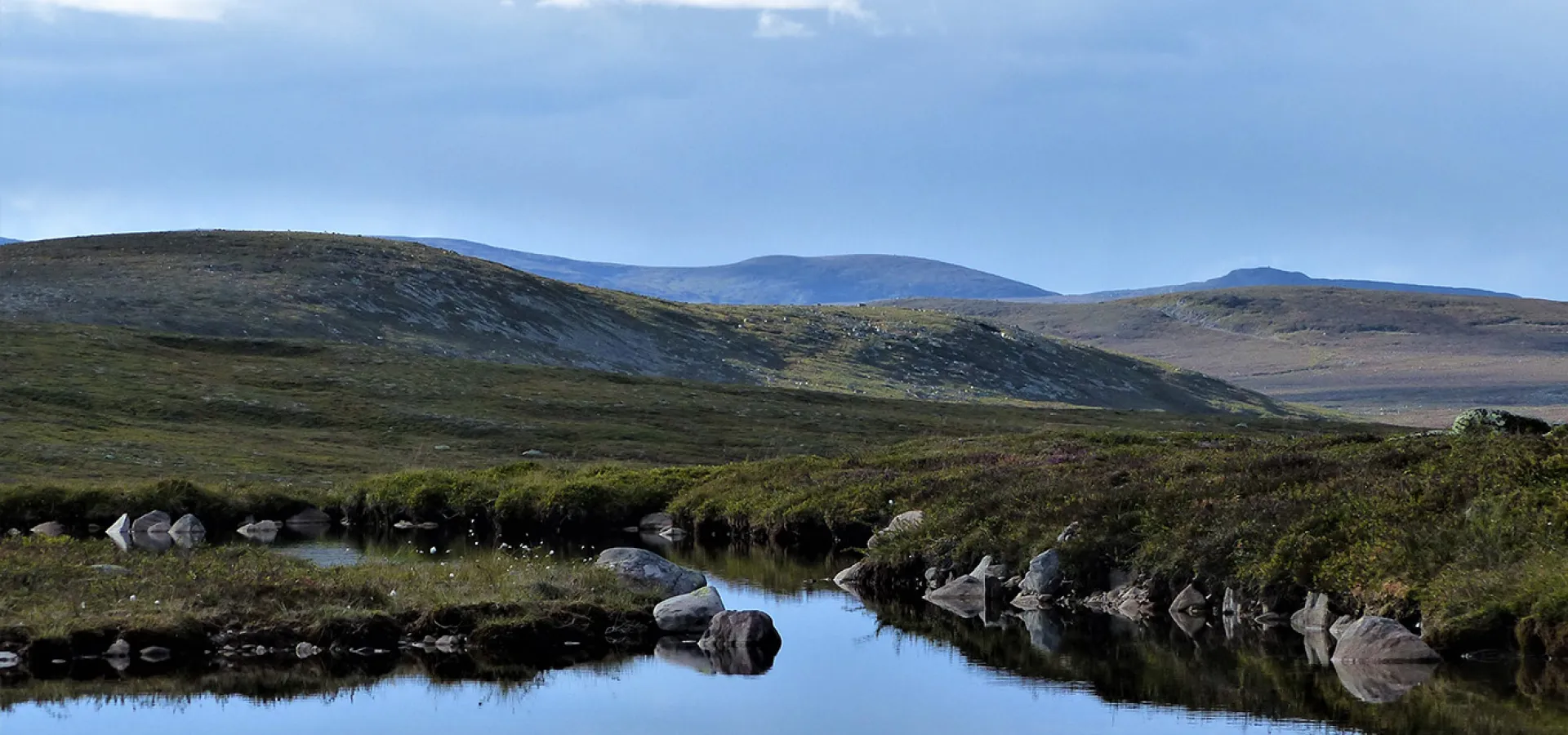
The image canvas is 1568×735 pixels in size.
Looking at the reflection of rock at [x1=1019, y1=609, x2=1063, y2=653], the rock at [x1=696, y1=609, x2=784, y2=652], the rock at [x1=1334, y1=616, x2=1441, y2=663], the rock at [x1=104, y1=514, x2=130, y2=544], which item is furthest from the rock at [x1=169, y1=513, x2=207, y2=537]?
the rock at [x1=1334, y1=616, x2=1441, y2=663]

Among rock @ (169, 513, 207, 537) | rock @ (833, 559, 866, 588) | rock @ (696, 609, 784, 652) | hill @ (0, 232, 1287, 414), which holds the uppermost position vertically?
hill @ (0, 232, 1287, 414)

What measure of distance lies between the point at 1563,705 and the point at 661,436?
6888 centimetres

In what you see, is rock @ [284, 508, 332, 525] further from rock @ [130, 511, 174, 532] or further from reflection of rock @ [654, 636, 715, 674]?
reflection of rock @ [654, 636, 715, 674]

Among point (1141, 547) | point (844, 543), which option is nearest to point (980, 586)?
point (1141, 547)

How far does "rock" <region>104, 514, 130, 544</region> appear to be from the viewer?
5022 centimetres

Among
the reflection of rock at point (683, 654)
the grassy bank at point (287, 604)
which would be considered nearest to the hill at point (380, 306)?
the grassy bank at point (287, 604)

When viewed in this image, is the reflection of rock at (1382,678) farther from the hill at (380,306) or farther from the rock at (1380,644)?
the hill at (380,306)

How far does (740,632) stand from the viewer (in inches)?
1216

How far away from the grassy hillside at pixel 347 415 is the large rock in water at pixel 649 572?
31107 mm

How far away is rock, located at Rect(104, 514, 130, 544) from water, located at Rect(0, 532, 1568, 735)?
81.0 feet

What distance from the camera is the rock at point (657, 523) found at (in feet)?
185

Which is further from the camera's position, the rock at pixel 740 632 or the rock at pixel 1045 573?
the rock at pixel 1045 573

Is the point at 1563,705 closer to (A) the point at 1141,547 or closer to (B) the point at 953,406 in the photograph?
(A) the point at 1141,547

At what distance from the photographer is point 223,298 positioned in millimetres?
146375
